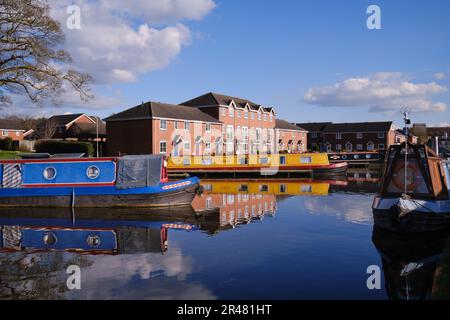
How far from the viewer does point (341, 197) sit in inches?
1032

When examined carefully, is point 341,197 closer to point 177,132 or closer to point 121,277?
point 121,277

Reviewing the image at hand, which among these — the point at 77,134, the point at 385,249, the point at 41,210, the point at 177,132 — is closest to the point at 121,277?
the point at 385,249

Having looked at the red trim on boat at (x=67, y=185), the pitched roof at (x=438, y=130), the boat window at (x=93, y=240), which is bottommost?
the boat window at (x=93, y=240)

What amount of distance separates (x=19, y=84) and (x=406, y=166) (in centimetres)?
2734

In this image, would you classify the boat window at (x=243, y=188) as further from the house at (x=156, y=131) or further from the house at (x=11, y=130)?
the house at (x=11, y=130)

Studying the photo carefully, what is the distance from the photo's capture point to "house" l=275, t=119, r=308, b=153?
7731 centimetres

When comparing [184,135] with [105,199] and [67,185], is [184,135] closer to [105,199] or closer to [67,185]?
[67,185]

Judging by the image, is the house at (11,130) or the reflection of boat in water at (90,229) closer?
the reflection of boat in water at (90,229)

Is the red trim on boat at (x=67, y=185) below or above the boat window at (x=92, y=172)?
below

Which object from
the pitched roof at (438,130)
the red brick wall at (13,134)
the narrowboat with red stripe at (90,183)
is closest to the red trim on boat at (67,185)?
the narrowboat with red stripe at (90,183)

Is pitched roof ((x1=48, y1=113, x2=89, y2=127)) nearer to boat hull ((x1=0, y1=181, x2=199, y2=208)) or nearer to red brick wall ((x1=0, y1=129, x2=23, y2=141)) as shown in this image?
red brick wall ((x1=0, y1=129, x2=23, y2=141))

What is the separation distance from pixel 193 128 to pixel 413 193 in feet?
132

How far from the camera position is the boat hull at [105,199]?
20656 millimetres
